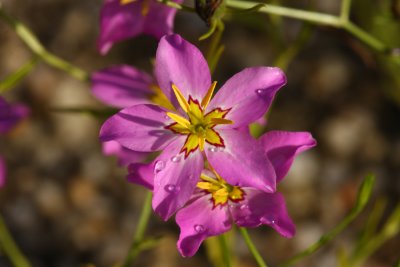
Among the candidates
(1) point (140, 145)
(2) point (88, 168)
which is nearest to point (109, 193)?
(2) point (88, 168)

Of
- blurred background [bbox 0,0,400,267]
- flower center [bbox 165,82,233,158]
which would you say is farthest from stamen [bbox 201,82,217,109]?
blurred background [bbox 0,0,400,267]

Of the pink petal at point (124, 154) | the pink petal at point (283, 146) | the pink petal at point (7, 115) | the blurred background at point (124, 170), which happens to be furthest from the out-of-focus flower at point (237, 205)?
the blurred background at point (124, 170)

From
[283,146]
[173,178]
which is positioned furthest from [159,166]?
[283,146]

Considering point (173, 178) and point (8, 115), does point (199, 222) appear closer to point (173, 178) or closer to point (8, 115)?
point (173, 178)

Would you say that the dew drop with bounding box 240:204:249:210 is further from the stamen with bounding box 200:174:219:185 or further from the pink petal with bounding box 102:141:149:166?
the pink petal with bounding box 102:141:149:166

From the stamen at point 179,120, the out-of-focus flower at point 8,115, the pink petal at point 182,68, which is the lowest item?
the out-of-focus flower at point 8,115

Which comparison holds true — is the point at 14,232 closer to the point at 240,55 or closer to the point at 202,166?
the point at 240,55

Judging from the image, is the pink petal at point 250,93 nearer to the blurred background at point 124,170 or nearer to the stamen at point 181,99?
the stamen at point 181,99
